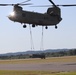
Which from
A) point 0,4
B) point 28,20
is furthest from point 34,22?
point 0,4

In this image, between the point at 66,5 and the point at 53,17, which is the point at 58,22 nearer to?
the point at 53,17

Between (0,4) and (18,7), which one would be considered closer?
(0,4)

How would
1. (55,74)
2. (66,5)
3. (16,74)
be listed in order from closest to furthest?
(66,5) < (55,74) < (16,74)

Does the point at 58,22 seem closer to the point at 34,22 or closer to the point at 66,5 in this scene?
the point at 34,22

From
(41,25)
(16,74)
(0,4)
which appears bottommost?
(16,74)

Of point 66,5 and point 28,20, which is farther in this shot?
point 28,20

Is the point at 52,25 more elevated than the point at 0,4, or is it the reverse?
the point at 0,4

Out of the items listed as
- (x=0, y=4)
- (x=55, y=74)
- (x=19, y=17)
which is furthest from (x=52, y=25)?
(x=0, y=4)

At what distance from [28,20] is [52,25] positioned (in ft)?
11.3

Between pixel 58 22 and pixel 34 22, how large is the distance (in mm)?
3622

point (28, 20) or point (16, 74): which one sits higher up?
point (28, 20)

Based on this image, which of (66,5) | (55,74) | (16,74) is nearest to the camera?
(66,5)

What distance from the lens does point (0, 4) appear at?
113 ft

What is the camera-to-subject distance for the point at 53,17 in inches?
1922
